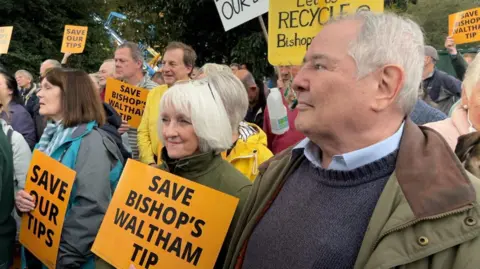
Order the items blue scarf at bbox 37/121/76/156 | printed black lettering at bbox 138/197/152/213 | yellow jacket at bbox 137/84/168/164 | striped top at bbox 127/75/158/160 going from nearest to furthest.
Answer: printed black lettering at bbox 138/197/152/213 < blue scarf at bbox 37/121/76/156 < yellow jacket at bbox 137/84/168/164 < striped top at bbox 127/75/158/160

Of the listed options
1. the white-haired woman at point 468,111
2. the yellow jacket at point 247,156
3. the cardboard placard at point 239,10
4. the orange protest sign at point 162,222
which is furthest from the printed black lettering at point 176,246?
the cardboard placard at point 239,10

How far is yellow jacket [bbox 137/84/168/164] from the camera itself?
398 cm

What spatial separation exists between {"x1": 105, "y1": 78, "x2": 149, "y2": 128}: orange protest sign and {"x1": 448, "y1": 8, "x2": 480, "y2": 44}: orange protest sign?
5.06 metres

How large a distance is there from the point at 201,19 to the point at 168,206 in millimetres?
8422

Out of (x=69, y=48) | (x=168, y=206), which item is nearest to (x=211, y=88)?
(x=168, y=206)

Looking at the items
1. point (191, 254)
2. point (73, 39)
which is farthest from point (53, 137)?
point (73, 39)

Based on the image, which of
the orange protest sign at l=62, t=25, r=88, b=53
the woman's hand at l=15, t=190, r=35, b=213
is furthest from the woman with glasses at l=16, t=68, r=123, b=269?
the orange protest sign at l=62, t=25, r=88, b=53

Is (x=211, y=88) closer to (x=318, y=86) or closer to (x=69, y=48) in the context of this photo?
(x=318, y=86)

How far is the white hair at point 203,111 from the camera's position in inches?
84.4

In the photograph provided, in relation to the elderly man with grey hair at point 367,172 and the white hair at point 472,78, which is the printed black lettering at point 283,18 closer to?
the white hair at point 472,78

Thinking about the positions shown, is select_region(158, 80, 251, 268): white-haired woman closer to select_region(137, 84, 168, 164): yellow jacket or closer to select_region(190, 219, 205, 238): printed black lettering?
select_region(190, 219, 205, 238): printed black lettering

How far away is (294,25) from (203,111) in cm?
101

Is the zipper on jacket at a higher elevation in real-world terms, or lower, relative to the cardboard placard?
lower

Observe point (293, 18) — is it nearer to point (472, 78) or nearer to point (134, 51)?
point (472, 78)
